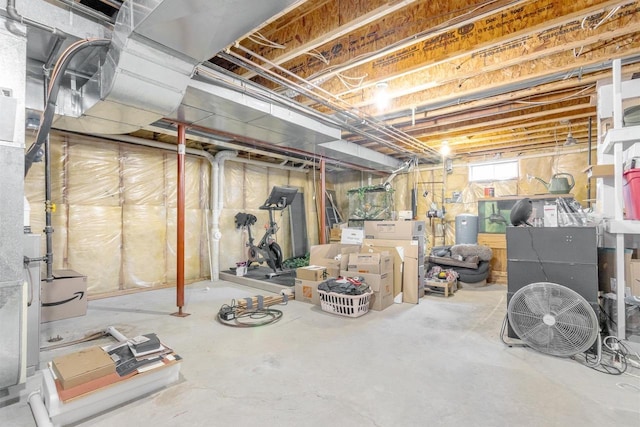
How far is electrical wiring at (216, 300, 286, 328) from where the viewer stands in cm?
320

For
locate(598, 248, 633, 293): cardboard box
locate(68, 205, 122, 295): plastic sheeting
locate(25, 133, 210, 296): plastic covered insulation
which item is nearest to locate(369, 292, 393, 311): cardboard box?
locate(598, 248, 633, 293): cardboard box

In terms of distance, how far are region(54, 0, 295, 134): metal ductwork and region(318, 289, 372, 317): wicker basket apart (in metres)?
2.51

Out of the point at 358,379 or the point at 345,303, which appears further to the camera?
the point at 345,303

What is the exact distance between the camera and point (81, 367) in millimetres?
1798

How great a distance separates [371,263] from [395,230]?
80 centimetres

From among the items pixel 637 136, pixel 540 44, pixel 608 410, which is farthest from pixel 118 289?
pixel 637 136

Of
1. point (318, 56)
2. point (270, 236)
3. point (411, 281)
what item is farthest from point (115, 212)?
point (411, 281)

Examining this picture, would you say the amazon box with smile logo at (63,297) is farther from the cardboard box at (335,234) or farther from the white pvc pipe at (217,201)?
the cardboard box at (335,234)

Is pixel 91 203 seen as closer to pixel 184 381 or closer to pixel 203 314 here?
pixel 203 314

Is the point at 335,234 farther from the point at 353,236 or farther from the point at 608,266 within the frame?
the point at 608,266

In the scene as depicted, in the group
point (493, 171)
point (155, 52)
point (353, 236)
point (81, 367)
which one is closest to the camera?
point (81, 367)

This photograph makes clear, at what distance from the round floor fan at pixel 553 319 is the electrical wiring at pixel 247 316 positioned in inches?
91.1

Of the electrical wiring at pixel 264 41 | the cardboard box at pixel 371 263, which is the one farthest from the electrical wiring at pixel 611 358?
the electrical wiring at pixel 264 41

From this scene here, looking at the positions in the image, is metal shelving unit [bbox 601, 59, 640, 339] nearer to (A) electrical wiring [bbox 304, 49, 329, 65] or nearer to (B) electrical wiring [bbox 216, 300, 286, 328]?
(A) electrical wiring [bbox 304, 49, 329, 65]
